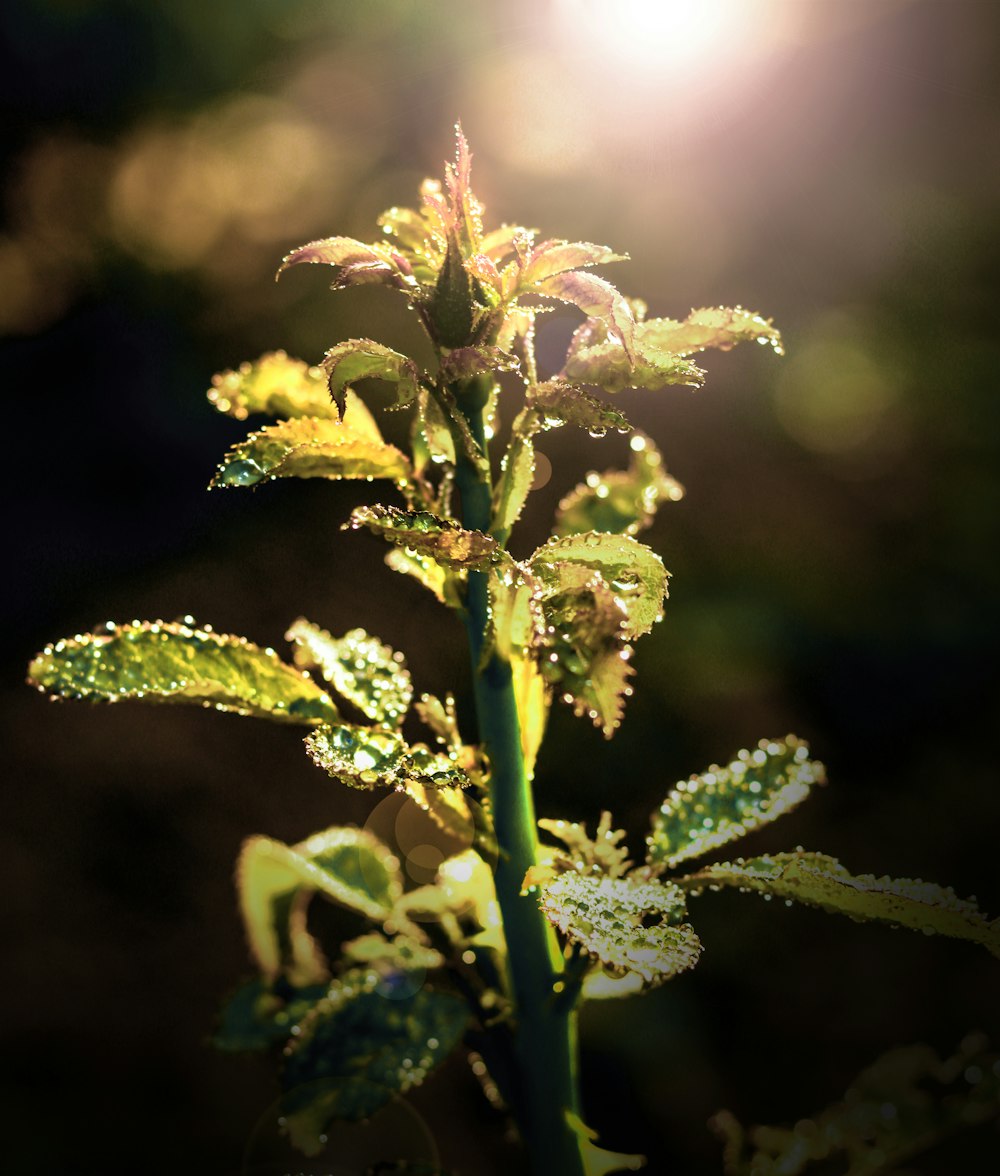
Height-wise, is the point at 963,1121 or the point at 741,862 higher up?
the point at 741,862

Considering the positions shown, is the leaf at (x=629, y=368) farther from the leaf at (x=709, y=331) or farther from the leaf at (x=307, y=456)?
the leaf at (x=307, y=456)

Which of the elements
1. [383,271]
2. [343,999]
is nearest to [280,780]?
[343,999]

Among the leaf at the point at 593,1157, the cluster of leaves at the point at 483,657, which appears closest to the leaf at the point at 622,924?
the cluster of leaves at the point at 483,657

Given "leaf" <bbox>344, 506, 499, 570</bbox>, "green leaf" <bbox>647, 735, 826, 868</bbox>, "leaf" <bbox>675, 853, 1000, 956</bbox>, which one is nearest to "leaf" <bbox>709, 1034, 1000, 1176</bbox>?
"leaf" <bbox>675, 853, 1000, 956</bbox>

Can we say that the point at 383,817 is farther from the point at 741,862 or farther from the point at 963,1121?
the point at 963,1121

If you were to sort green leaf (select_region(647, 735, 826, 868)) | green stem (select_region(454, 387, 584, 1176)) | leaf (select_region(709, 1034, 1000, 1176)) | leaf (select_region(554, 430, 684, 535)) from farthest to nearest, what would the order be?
leaf (select_region(554, 430, 684, 535)) < green leaf (select_region(647, 735, 826, 868)) < green stem (select_region(454, 387, 584, 1176)) < leaf (select_region(709, 1034, 1000, 1176))

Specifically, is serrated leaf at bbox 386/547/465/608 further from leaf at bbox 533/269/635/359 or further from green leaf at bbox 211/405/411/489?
leaf at bbox 533/269/635/359
